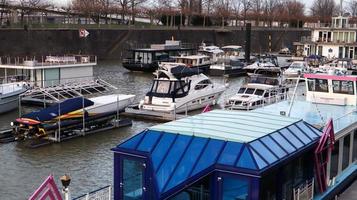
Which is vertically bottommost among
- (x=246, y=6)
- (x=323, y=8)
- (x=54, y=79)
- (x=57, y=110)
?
(x=57, y=110)

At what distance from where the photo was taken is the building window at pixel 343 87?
17391 millimetres

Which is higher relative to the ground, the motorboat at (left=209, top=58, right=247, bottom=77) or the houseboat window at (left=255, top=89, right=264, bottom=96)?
the motorboat at (left=209, top=58, right=247, bottom=77)

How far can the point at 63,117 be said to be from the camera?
20.5 m

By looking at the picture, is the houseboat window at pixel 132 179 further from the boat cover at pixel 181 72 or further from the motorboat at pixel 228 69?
the motorboat at pixel 228 69

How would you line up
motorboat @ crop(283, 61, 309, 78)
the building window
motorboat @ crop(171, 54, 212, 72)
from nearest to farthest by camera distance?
the building window
motorboat @ crop(283, 61, 309, 78)
motorboat @ crop(171, 54, 212, 72)

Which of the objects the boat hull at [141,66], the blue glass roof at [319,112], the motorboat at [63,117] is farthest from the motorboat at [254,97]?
the boat hull at [141,66]

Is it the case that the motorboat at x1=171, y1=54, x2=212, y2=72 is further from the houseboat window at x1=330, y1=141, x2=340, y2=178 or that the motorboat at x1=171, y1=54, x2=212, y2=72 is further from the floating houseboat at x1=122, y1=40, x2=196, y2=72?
the houseboat window at x1=330, y1=141, x2=340, y2=178

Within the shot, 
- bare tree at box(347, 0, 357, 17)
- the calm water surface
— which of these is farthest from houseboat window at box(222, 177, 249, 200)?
bare tree at box(347, 0, 357, 17)

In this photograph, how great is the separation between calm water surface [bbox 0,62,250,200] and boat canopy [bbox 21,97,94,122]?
112 centimetres

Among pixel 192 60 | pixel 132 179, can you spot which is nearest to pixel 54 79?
pixel 192 60

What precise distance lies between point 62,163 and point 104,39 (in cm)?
4588

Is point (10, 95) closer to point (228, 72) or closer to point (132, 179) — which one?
point (132, 179)

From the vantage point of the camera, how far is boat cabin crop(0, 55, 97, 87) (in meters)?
31.4

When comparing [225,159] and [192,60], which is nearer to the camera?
[225,159]
